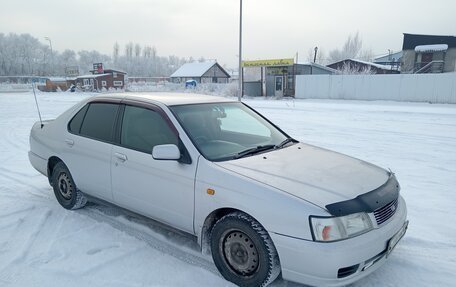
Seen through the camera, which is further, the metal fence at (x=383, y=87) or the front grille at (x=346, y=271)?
the metal fence at (x=383, y=87)

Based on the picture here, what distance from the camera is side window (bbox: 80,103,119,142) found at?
4043 millimetres

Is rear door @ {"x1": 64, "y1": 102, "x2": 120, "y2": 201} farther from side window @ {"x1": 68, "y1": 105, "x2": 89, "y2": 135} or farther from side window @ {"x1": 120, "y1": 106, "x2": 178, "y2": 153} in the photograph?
side window @ {"x1": 120, "y1": 106, "x2": 178, "y2": 153}

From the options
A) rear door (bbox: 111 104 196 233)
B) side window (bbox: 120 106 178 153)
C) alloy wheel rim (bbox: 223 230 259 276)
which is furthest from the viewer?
side window (bbox: 120 106 178 153)

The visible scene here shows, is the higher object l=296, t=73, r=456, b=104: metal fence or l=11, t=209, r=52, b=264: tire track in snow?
l=296, t=73, r=456, b=104: metal fence

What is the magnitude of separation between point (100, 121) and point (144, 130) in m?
0.83

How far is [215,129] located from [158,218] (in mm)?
1138

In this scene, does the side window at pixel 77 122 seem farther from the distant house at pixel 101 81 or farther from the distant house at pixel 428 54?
the distant house at pixel 101 81

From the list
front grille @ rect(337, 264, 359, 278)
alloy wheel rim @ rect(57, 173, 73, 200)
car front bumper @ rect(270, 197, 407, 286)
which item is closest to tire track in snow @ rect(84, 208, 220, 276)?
alloy wheel rim @ rect(57, 173, 73, 200)

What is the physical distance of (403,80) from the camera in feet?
92.0

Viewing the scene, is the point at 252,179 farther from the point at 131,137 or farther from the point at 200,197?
the point at 131,137

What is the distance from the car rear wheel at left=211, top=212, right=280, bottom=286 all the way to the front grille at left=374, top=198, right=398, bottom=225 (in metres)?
0.89

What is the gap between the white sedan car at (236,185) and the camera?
102 inches

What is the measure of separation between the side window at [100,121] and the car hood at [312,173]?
5.47 feet

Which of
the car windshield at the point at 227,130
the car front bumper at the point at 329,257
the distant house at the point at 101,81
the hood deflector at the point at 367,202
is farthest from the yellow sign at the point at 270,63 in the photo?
the car front bumper at the point at 329,257
